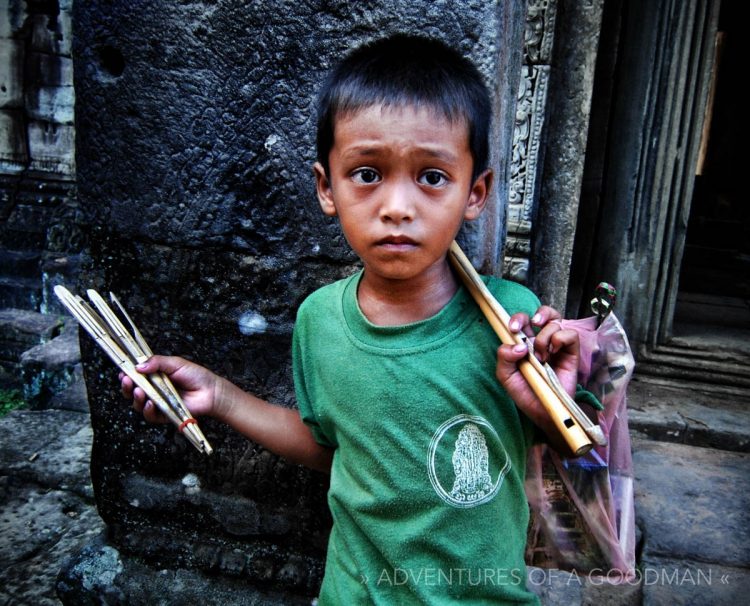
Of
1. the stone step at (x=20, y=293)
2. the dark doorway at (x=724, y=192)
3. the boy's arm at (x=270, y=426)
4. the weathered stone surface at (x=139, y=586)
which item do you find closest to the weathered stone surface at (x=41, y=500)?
the weathered stone surface at (x=139, y=586)

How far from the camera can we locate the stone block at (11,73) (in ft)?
17.6

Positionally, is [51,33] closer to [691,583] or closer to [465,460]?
[465,460]

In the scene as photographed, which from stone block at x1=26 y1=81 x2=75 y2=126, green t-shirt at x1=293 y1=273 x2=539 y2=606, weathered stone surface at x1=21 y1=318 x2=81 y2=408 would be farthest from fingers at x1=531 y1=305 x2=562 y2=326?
stone block at x1=26 y1=81 x2=75 y2=126

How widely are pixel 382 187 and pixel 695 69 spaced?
118 inches

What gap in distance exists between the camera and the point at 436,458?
114 centimetres

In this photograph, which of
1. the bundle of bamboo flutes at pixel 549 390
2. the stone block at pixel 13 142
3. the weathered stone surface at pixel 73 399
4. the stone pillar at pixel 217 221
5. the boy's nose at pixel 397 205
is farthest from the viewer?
the stone block at pixel 13 142

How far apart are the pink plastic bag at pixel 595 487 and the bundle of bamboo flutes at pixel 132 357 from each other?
2.19ft

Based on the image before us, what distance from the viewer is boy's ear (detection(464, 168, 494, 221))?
1166 mm

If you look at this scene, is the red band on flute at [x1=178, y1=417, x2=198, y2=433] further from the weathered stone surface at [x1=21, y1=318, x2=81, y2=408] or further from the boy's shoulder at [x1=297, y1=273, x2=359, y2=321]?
the weathered stone surface at [x1=21, y1=318, x2=81, y2=408]

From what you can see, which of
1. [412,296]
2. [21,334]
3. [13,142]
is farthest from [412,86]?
[13,142]

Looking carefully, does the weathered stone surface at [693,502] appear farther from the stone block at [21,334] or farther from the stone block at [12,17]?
the stone block at [12,17]

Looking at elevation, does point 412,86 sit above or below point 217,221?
above

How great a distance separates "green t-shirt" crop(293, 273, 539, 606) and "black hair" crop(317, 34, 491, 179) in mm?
306

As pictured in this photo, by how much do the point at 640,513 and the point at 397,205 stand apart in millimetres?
2281
